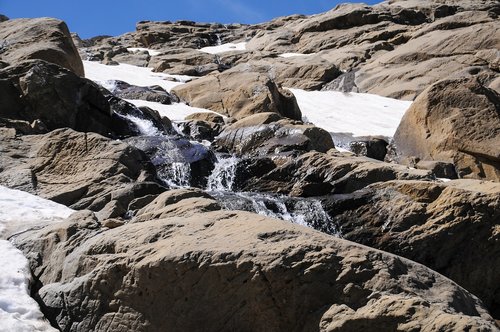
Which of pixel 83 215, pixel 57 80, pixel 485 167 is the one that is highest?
pixel 57 80

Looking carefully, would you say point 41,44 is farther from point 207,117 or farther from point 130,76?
point 130,76

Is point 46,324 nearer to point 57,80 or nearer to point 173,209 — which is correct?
point 173,209

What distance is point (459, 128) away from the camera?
2219 cm

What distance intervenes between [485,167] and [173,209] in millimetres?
15104

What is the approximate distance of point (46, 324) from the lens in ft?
25.2

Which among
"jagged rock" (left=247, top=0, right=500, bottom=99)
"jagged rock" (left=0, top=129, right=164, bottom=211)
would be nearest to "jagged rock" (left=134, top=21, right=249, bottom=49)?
"jagged rock" (left=247, top=0, right=500, bottom=99)

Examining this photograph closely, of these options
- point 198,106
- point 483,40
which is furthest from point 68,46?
point 483,40

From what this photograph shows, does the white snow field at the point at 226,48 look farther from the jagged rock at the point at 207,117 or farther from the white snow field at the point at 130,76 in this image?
the jagged rock at the point at 207,117

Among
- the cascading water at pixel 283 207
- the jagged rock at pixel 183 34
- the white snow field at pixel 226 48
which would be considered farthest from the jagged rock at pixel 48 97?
the jagged rock at pixel 183 34

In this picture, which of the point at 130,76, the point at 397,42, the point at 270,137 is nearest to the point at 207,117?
the point at 270,137

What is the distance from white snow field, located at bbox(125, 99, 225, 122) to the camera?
1080 inches

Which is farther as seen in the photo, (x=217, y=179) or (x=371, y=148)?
(x=371, y=148)

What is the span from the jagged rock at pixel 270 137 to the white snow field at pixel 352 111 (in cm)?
724

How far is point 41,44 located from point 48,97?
7521mm
